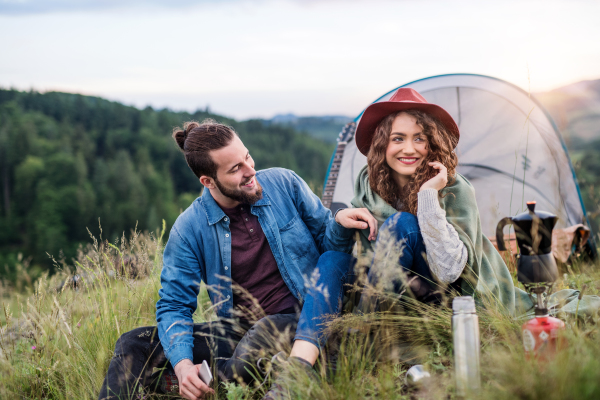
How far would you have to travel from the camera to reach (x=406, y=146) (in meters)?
2.28

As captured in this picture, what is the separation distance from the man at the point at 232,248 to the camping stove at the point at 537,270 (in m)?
0.67

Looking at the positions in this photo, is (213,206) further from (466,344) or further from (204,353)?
(466,344)

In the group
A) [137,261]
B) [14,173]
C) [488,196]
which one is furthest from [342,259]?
[14,173]

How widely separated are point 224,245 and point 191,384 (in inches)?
29.3

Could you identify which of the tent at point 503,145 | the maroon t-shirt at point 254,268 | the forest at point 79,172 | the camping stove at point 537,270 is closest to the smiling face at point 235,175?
the maroon t-shirt at point 254,268

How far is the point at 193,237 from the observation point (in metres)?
2.42

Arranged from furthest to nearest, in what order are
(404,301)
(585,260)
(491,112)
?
(491,112) → (585,260) → (404,301)

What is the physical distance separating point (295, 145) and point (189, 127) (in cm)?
6505

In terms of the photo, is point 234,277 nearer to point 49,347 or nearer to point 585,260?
point 49,347

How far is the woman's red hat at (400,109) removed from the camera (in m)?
2.32

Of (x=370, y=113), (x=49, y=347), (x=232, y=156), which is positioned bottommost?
(x=49, y=347)

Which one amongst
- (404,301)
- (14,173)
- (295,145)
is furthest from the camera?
(295,145)

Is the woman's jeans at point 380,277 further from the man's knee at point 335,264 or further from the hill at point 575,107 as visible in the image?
the hill at point 575,107

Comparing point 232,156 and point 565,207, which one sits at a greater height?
point 232,156
